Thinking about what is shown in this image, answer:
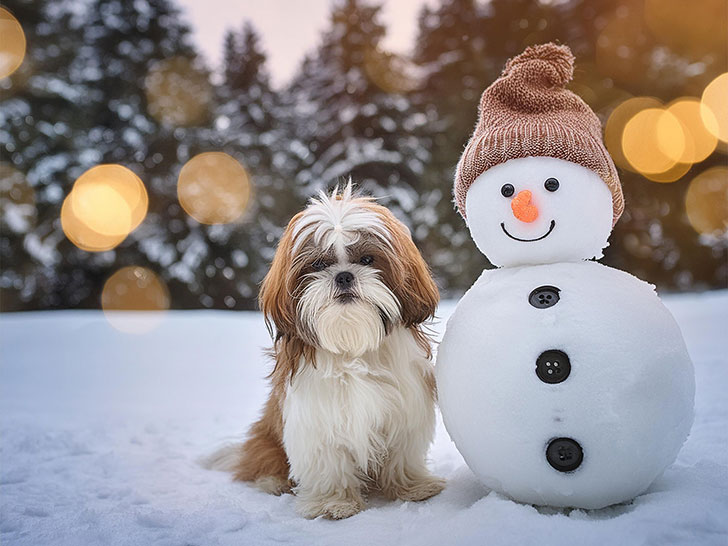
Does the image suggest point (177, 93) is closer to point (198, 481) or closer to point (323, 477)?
point (198, 481)

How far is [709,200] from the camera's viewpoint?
1280 cm

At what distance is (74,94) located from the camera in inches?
573

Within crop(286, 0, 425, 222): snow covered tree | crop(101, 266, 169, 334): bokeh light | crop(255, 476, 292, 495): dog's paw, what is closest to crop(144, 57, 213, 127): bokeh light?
crop(286, 0, 425, 222): snow covered tree

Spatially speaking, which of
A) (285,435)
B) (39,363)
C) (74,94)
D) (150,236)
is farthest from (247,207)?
(285,435)

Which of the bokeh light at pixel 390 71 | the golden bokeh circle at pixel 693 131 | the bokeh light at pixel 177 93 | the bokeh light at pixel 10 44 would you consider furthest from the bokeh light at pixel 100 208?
the golden bokeh circle at pixel 693 131

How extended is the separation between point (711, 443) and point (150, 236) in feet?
46.1

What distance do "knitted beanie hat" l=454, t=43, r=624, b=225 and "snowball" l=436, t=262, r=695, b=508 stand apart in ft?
1.56

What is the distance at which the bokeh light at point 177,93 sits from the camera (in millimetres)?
15000

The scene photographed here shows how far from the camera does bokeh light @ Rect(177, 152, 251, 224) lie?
47.9 feet

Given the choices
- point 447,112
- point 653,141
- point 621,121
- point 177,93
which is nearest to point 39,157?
point 177,93

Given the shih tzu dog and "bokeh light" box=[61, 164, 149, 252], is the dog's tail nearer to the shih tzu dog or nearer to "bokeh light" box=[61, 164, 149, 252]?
the shih tzu dog

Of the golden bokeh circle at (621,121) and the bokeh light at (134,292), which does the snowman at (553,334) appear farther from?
the bokeh light at (134,292)

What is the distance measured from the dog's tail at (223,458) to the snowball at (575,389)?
1.74 m

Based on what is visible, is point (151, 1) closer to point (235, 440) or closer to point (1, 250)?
point (1, 250)
